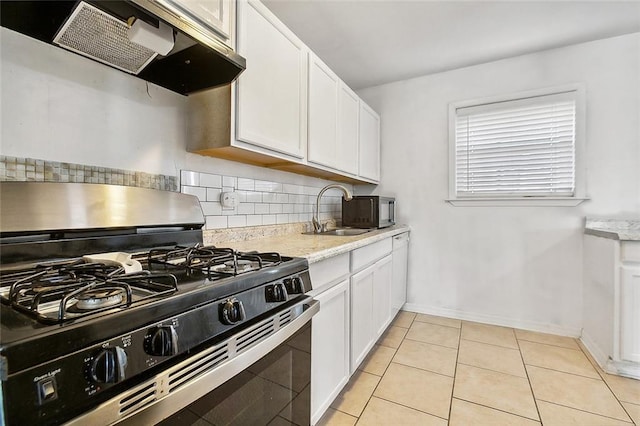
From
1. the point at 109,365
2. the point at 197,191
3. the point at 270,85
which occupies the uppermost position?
the point at 270,85

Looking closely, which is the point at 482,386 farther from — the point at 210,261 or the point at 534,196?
the point at 210,261

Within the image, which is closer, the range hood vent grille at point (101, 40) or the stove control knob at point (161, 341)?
the stove control knob at point (161, 341)

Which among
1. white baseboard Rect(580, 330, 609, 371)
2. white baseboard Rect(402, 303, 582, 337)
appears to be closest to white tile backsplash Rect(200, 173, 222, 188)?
white baseboard Rect(402, 303, 582, 337)

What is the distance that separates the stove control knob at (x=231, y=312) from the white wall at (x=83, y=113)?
82 centimetres

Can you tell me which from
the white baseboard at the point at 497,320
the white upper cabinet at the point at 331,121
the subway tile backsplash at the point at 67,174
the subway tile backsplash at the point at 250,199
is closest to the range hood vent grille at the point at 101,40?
the subway tile backsplash at the point at 67,174

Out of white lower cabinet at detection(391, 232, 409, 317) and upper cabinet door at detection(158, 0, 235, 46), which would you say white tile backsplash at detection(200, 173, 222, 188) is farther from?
white lower cabinet at detection(391, 232, 409, 317)

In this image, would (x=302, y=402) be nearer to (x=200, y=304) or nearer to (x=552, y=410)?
(x=200, y=304)

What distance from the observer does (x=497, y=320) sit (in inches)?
107

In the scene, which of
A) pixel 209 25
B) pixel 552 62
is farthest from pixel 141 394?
pixel 552 62

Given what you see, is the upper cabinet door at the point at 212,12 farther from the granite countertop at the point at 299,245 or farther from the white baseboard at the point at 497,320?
the white baseboard at the point at 497,320

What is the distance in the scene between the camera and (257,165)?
1.93m

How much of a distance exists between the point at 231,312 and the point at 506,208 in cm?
271

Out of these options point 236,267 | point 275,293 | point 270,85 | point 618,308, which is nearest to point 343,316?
point 275,293

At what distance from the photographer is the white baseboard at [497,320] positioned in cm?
250
